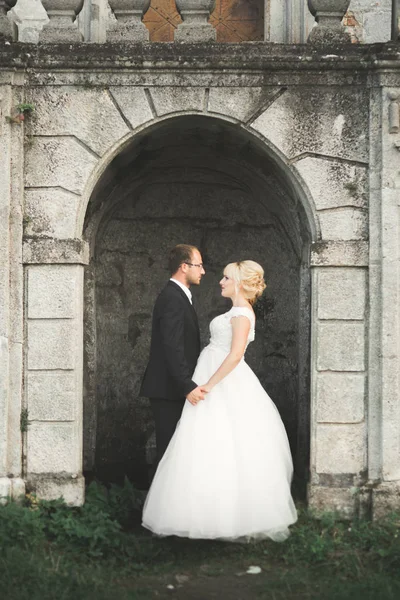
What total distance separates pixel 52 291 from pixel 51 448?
1126 millimetres

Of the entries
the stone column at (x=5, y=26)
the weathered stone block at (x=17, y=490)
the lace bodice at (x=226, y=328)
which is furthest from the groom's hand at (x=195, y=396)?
the stone column at (x=5, y=26)

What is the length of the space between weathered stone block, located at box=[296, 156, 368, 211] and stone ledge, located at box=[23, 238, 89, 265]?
5.67ft

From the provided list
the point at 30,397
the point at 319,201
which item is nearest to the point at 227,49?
the point at 319,201

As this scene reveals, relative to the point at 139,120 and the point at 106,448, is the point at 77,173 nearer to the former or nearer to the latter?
the point at 139,120

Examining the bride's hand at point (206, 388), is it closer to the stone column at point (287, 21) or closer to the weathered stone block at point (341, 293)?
the weathered stone block at point (341, 293)

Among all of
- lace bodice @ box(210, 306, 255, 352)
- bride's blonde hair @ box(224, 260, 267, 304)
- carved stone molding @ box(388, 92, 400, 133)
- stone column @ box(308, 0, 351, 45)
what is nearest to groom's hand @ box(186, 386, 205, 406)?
lace bodice @ box(210, 306, 255, 352)

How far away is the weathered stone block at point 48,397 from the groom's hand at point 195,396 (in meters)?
0.90

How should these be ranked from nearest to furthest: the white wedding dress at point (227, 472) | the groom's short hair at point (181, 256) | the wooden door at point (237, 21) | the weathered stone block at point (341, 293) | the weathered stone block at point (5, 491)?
the white wedding dress at point (227, 472) < the weathered stone block at point (5, 491) < the weathered stone block at point (341, 293) < the groom's short hair at point (181, 256) < the wooden door at point (237, 21)

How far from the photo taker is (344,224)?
6.13m

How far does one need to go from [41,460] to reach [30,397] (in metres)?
0.46

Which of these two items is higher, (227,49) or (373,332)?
(227,49)

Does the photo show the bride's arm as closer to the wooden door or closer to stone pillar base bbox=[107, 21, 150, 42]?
stone pillar base bbox=[107, 21, 150, 42]

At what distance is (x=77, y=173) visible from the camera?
20.1ft

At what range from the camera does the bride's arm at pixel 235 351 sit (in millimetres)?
5797
